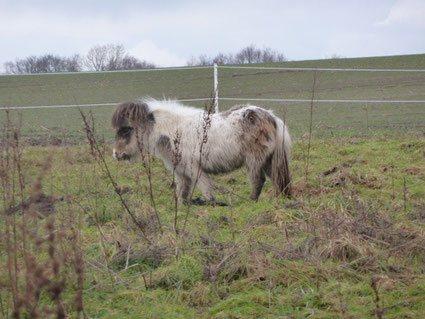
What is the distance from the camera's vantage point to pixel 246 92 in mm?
20562

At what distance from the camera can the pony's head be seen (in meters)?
5.85

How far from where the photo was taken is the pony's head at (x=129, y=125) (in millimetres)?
5852

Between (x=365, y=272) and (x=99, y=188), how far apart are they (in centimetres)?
413

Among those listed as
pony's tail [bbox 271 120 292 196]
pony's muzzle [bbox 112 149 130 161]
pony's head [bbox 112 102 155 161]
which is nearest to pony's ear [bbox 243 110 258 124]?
pony's tail [bbox 271 120 292 196]

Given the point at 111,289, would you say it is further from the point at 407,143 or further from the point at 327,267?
the point at 407,143

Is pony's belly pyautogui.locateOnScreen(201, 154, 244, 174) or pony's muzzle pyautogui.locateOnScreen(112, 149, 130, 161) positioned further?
pony's muzzle pyautogui.locateOnScreen(112, 149, 130, 161)

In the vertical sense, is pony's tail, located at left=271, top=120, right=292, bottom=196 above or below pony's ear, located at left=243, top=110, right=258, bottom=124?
below

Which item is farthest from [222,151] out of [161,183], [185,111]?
[161,183]

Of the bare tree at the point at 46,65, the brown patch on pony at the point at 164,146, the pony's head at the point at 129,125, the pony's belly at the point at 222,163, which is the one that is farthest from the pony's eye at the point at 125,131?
the bare tree at the point at 46,65

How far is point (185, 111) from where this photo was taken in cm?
597

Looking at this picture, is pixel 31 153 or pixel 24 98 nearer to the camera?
pixel 31 153

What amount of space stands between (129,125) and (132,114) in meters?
0.16

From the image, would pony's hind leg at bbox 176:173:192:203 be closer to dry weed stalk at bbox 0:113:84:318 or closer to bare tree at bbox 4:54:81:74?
dry weed stalk at bbox 0:113:84:318

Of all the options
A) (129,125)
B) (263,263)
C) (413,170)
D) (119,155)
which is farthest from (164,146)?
(413,170)
